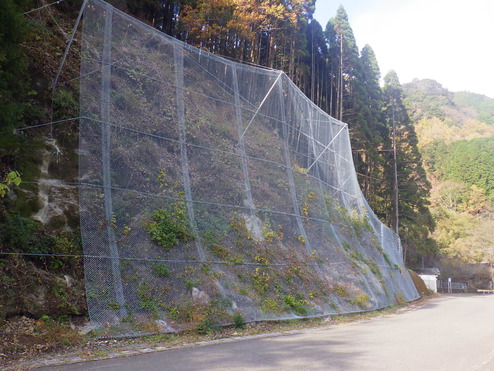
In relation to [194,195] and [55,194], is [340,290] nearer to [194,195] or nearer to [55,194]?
[194,195]

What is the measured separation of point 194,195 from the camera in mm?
8195

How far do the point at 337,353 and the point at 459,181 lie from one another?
43.2 m

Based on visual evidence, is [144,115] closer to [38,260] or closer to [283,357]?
[38,260]

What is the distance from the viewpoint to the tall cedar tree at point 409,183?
91.2 ft

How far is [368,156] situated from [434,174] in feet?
75.8

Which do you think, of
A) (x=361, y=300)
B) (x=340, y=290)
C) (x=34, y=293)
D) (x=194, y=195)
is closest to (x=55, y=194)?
(x=34, y=293)

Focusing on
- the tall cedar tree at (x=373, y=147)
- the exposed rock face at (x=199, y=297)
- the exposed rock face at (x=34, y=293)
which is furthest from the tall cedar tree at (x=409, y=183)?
the exposed rock face at (x=34, y=293)

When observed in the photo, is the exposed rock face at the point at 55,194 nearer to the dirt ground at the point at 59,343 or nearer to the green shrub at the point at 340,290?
the dirt ground at the point at 59,343

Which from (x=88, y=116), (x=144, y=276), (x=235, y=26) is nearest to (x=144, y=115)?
(x=88, y=116)

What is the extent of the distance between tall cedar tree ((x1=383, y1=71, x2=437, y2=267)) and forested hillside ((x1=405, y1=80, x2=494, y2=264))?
223 inches

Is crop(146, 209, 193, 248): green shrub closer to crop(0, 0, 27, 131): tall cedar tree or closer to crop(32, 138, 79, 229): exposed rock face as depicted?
crop(32, 138, 79, 229): exposed rock face

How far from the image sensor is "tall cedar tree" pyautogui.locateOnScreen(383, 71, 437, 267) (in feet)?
91.2

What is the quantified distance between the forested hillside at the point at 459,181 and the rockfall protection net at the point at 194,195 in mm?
28724

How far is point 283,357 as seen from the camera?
5.58 metres
